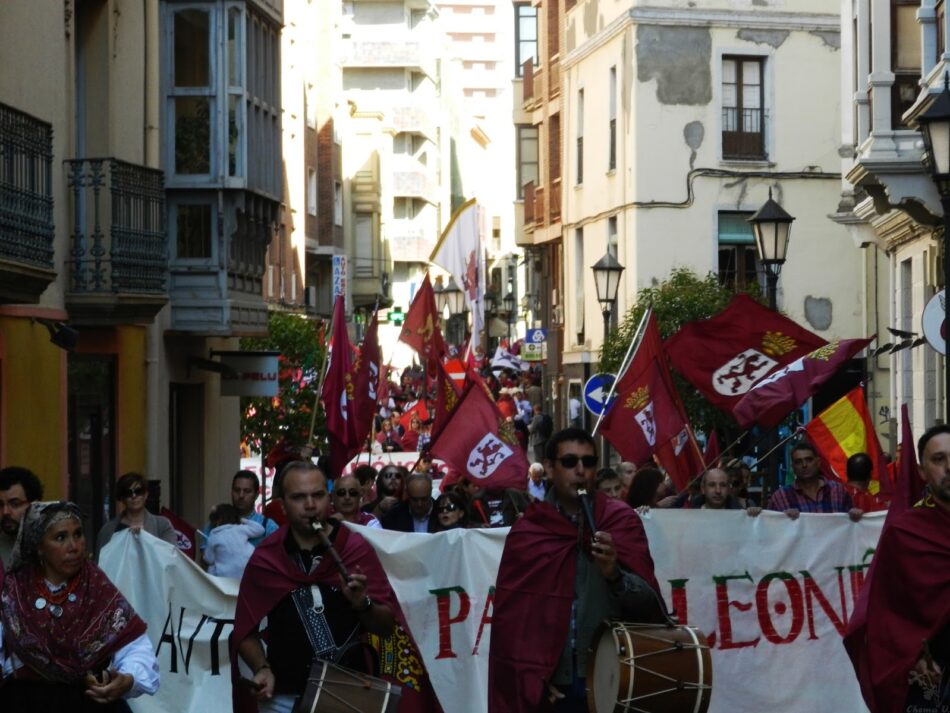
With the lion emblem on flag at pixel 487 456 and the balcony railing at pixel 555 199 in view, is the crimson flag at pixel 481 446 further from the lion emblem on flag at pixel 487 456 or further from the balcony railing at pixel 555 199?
the balcony railing at pixel 555 199

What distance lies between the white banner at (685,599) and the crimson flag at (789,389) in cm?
262

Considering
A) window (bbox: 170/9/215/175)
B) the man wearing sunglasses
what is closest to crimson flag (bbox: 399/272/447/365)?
window (bbox: 170/9/215/175)

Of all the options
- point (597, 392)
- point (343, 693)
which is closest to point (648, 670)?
point (343, 693)

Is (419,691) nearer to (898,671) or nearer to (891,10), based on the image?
(898,671)

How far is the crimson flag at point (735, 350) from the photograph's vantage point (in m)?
16.4

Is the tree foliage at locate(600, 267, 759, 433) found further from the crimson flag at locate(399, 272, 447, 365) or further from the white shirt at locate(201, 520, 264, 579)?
the white shirt at locate(201, 520, 264, 579)

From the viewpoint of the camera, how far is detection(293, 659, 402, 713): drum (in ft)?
24.2

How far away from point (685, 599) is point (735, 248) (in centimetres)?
2599

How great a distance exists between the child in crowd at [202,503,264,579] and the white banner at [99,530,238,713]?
0.97m

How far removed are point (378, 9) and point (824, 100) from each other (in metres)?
53.7

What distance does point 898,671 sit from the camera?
301 inches

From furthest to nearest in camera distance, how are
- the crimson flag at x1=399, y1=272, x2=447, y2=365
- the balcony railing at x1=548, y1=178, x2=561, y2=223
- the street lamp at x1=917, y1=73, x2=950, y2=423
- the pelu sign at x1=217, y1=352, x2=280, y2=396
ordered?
the balcony railing at x1=548, y1=178, x2=561, y2=223
the pelu sign at x1=217, y1=352, x2=280, y2=396
the crimson flag at x1=399, y1=272, x2=447, y2=365
the street lamp at x1=917, y1=73, x2=950, y2=423

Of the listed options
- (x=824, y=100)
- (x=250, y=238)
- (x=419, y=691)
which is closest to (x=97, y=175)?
(x=250, y=238)

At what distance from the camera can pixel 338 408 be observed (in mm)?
A: 18828
